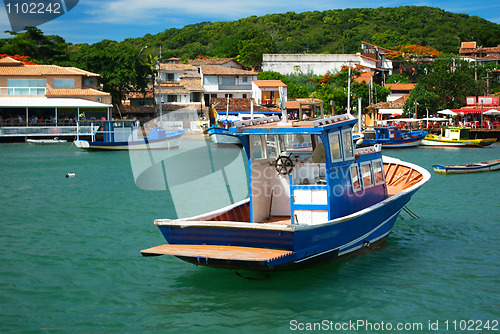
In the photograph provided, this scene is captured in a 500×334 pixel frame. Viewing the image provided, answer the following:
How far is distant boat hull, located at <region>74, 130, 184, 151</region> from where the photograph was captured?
139ft

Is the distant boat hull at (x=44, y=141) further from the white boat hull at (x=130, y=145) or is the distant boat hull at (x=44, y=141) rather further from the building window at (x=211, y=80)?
the building window at (x=211, y=80)

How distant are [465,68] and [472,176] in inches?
1819

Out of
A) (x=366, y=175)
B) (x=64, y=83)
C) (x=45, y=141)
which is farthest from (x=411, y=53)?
(x=366, y=175)

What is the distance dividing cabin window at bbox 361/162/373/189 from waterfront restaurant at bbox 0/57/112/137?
42470 millimetres

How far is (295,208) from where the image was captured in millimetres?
10875

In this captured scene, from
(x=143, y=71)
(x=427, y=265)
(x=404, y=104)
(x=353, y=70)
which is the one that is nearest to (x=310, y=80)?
(x=353, y=70)

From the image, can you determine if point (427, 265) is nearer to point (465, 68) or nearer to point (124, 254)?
point (124, 254)

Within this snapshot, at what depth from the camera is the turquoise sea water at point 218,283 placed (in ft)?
29.2

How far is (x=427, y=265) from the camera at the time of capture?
11.8 metres

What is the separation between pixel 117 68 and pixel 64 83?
6.55 m

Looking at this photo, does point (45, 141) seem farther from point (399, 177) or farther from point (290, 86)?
point (399, 177)

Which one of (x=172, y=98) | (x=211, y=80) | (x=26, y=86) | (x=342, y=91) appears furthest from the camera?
(x=211, y=80)

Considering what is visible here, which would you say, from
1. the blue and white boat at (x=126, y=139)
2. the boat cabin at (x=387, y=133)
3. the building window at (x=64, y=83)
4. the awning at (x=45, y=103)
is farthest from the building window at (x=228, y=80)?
the boat cabin at (x=387, y=133)

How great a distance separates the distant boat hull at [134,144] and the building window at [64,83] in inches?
630
